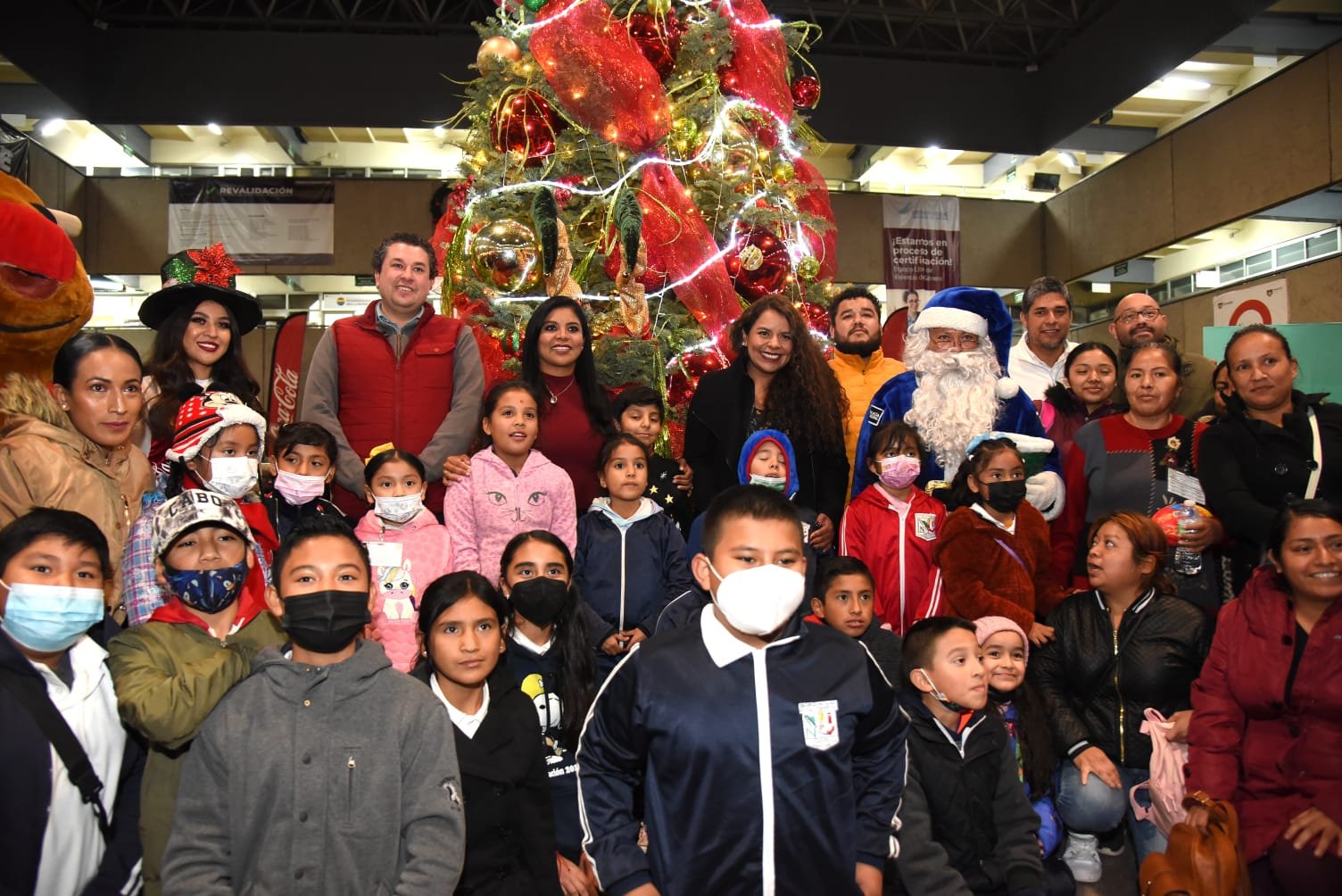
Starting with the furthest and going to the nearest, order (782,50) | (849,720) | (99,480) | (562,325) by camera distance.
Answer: (782,50) → (562,325) → (99,480) → (849,720)

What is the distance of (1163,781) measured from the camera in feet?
10.8

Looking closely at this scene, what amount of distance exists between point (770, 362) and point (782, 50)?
301 cm

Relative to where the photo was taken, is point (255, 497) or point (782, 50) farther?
point (782, 50)

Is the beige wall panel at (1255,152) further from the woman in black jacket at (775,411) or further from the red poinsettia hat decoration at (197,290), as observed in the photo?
the red poinsettia hat decoration at (197,290)

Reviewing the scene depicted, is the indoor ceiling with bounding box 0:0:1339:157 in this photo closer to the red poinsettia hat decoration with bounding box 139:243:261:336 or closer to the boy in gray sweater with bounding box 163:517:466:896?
the red poinsettia hat decoration with bounding box 139:243:261:336

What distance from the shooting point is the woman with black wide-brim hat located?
355 centimetres

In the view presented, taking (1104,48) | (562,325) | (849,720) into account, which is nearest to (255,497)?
(562,325)

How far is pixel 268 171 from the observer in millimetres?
12062

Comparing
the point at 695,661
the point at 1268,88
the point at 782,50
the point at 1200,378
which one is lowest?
the point at 695,661

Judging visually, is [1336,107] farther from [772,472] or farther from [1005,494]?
[772,472]

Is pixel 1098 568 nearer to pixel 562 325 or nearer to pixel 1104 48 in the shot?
pixel 562 325

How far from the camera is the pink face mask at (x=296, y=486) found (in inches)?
139

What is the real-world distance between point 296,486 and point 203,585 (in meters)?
0.92

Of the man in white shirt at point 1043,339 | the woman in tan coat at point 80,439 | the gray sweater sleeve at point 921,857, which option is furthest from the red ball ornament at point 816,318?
the woman in tan coat at point 80,439
